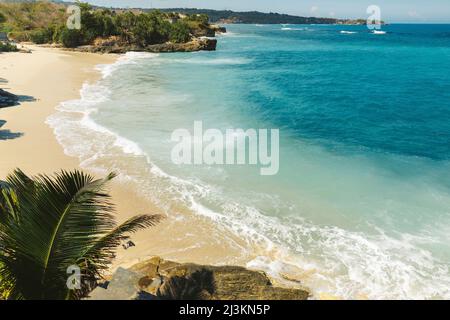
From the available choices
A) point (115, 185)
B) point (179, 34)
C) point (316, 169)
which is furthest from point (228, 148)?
point (179, 34)

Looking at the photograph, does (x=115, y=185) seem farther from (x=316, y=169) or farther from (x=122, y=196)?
(x=316, y=169)

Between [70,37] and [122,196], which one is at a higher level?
[70,37]

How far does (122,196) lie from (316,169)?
26.7 ft

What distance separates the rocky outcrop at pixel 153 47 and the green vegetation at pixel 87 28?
100 inches

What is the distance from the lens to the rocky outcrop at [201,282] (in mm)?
7152

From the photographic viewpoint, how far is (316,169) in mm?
15930

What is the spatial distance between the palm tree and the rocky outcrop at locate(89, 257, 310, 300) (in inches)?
49.9

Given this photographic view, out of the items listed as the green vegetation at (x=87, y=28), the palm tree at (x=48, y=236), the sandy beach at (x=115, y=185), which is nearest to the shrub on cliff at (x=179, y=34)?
the green vegetation at (x=87, y=28)

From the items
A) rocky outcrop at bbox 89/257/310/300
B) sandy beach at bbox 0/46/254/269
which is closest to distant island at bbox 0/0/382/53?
sandy beach at bbox 0/46/254/269

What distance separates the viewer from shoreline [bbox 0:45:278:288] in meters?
9.80

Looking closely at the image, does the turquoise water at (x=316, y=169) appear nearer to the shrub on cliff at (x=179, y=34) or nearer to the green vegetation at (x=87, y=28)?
the green vegetation at (x=87, y=28)

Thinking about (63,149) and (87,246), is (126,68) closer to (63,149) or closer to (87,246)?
(63,149)

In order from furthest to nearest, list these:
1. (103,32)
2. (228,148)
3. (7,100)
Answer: (103,32) < (7,100) < (228,148)
